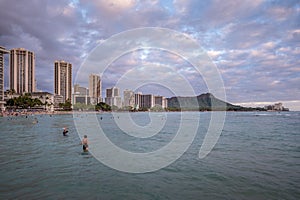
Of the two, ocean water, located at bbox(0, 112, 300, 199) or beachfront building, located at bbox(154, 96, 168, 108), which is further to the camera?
beachfront building, located at bbox(154, 96, 168, 108)

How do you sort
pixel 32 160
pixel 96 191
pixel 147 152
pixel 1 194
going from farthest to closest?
pixel 147 152 < pixel 32 160 < pixel 96 191 < pixel 1 194

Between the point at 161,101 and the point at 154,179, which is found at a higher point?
the point at 161,101

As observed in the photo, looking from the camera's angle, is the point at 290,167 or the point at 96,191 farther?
the point at 290,167

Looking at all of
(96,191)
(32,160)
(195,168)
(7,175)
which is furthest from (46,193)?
(195,168)

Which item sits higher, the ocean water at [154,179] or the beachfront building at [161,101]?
the beachfront building at [161,101]

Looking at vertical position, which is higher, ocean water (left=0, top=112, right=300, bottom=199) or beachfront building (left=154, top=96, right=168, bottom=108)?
beachfront building (left=154, top=96, right=168, bottom=108)

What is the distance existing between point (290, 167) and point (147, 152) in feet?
40.1

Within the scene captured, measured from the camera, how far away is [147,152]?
22.7 m

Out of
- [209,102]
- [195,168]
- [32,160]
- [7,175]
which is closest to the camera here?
[7,175]

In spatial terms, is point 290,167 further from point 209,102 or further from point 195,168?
point 209,102

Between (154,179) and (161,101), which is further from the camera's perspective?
(161,101)

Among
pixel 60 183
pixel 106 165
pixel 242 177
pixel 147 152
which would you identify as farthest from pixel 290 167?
pixel 60 183

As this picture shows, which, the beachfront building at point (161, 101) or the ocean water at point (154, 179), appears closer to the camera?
the ocean water at point (154, 179)

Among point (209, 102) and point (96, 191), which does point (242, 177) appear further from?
point (209, 102)
